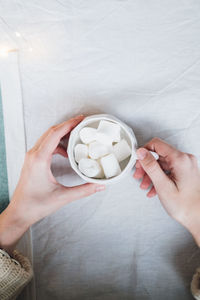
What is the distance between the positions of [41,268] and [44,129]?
13.3 inches

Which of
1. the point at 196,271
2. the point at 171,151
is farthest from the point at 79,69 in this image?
the point at 196,271

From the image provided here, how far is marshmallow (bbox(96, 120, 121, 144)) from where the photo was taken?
550 mm

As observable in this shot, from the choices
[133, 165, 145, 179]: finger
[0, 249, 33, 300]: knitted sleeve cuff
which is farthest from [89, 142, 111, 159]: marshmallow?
[0, 249, 33, 300]: knitted sleeve cuff

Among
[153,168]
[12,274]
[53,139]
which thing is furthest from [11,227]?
[153,168]

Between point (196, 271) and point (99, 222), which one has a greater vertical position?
point (99, 222)

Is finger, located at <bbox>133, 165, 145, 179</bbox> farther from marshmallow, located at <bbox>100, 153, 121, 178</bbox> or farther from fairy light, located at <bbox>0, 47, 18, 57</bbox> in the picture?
fairy light, located at <bbox>0, 47, 18, 57</bbox>

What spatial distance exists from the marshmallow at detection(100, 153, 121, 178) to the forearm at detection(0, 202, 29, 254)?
0.78 ft

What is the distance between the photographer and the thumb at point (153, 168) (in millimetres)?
554

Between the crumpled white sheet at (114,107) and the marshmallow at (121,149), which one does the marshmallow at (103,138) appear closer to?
the marshmallow at (121,149)

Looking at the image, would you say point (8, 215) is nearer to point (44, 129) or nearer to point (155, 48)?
point (44, 129)

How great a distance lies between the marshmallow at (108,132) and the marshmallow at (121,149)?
12mm

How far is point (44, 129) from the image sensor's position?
707mm

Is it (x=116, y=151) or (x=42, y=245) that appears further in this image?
(x=42, y=245)

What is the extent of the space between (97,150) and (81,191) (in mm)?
96
